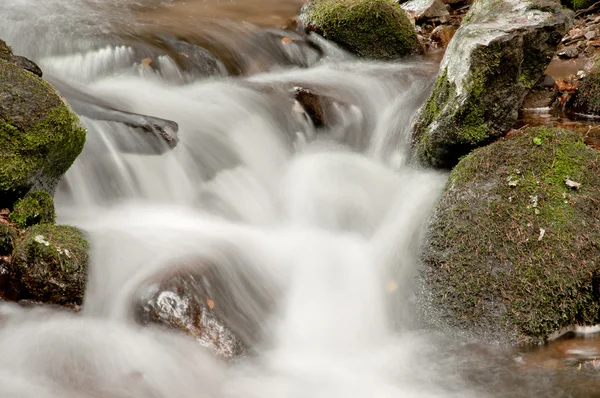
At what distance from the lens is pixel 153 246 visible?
→ 4.83m

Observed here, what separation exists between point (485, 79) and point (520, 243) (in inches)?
77.8

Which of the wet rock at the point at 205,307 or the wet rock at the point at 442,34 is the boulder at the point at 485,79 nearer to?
the wet rock at the point at 205,307

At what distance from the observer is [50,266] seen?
4.16 m

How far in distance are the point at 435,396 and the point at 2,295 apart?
10.8 feet

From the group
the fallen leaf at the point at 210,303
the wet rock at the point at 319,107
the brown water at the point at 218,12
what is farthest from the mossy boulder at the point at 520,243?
the brown water at the point at 218,12

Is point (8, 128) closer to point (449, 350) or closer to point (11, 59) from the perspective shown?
point (11, 59)

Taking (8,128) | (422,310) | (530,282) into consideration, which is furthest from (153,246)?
(530,282)

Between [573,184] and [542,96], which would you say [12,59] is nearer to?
[573,184]

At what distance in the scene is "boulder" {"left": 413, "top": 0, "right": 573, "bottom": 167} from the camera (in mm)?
5605

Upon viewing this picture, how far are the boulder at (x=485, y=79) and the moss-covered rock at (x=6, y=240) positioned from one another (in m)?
4.09

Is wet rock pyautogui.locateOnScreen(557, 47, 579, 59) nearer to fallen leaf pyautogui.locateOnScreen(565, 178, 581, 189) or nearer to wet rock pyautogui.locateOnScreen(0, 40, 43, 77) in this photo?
fallen leaf pyautogui.locateOnScreen(565, 178, 581, 189)

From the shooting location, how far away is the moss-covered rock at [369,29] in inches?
365

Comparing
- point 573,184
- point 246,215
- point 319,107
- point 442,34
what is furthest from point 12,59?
point 442,34

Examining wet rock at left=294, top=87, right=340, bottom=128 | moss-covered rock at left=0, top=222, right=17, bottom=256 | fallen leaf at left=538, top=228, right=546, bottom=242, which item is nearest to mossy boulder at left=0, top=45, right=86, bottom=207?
moss-covered rock at left=0, top=222, right=17, bottom=256
